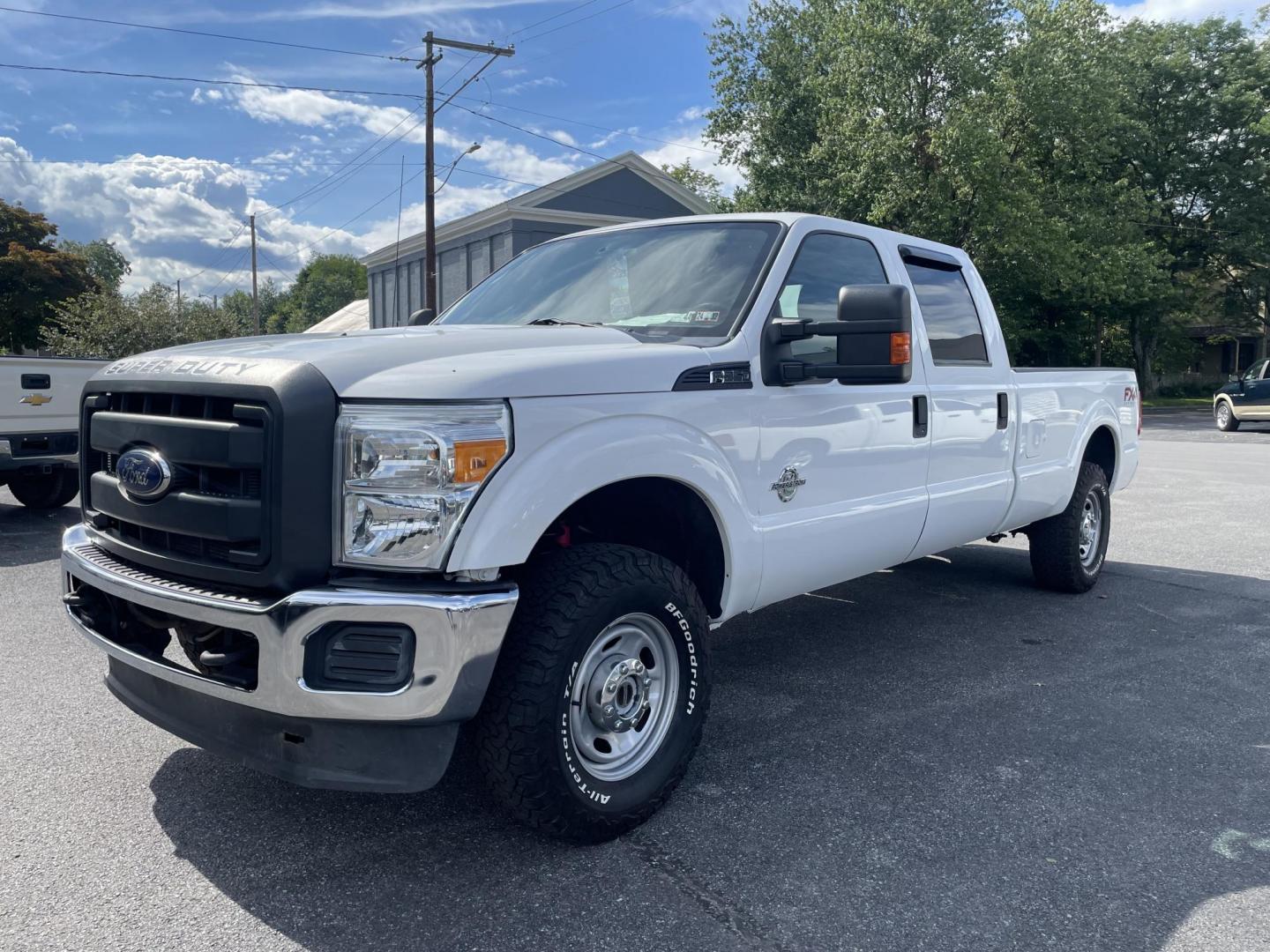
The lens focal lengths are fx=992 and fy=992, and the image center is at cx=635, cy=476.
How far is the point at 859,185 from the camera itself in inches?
1041

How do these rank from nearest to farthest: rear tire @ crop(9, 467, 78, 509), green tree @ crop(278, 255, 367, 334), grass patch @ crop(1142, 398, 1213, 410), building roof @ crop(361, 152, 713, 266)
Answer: rear tire @ crop(9, 467, 78, 509) < building roof @ crop(361, 152, 713, 266) < grass patch @ crop(1142, 398, 1213, 410) < green tree @ crop(278, 255, 367, 334)

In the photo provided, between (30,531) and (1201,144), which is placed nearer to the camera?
(30,531)

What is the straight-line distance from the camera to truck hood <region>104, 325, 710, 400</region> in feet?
8.52

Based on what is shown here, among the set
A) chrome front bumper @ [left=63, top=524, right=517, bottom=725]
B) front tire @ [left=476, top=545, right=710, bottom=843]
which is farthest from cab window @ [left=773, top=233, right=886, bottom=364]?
chrome front bumper @ [left=63, top=524, right=517, bottom=725]

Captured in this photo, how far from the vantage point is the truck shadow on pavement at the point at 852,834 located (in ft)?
8.32

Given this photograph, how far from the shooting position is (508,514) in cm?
258

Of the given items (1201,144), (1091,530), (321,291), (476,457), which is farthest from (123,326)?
(321,291)

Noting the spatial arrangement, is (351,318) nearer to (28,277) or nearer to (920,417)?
(28,277)

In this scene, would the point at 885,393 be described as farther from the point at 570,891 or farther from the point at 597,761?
the point at 570,891

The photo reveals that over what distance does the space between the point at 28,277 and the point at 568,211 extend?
29.6 m

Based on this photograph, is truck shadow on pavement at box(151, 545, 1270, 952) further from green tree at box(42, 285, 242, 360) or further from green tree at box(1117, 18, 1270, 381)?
green tree at box(1117, 18, 1270, 381)

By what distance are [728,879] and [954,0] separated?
2805cm

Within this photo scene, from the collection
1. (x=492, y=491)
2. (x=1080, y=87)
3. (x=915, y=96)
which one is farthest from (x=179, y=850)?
(x=1080, y=87)

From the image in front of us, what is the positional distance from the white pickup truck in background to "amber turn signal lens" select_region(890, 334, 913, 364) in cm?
676
